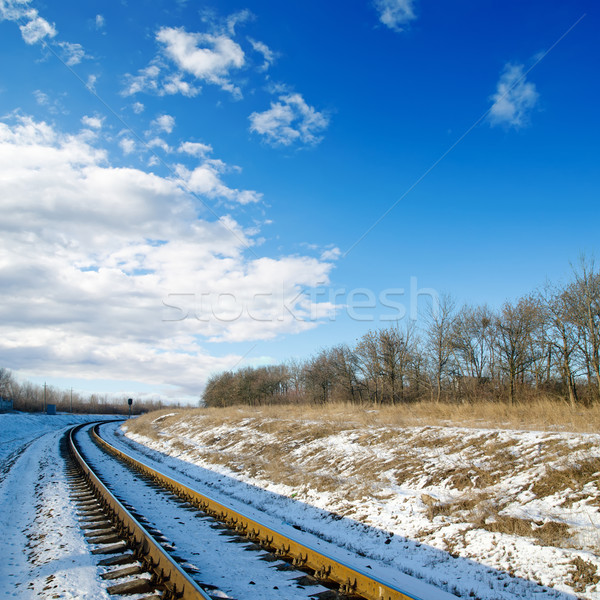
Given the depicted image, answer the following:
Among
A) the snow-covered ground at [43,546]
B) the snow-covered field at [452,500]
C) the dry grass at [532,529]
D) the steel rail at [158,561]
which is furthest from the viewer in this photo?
the dry grass at [532,529]

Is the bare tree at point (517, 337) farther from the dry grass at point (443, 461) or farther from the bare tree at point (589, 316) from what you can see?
the dry grass at point (443, 461)

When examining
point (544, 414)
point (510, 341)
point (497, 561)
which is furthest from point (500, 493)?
point (510, 341)

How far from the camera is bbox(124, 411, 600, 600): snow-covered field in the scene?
534 cm

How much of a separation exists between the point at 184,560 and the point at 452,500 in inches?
191

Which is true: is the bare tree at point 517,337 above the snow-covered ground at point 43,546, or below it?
above

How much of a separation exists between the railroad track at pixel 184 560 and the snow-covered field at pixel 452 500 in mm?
1445

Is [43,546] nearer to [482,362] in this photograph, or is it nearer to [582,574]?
[582,574]

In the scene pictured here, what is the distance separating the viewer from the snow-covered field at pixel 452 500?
5.34 m

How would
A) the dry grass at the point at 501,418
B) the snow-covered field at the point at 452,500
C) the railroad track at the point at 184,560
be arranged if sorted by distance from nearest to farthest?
the railroad track at the point at 184,560
the snow-covered field at the point at 452,500
the dry grass at the point at 501,418

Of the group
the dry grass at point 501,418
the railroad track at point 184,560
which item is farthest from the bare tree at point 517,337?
the railroad track at point 184,560

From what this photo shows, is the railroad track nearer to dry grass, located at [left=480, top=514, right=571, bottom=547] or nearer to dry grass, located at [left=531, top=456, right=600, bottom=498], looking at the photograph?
dry grass, located at [left=480, top=514, right=571, bottom=547]

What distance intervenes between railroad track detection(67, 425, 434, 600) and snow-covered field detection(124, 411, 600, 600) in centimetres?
144

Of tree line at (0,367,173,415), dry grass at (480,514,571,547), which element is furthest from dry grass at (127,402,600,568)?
tree line at (0,367,173,415)

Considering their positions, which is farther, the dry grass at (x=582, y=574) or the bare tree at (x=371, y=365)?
the bare tree at (x=371, y=365)
